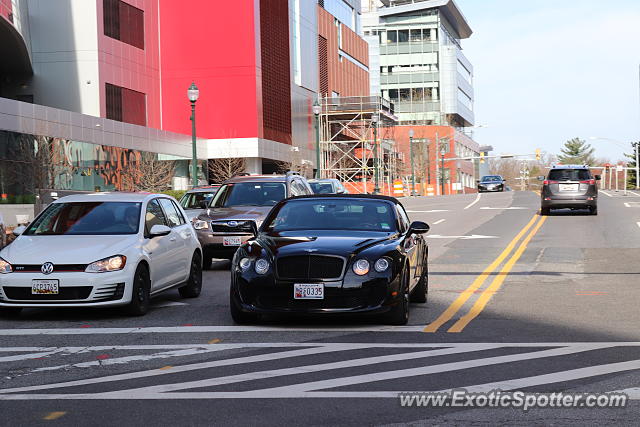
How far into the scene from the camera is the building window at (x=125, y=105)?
52.3 m

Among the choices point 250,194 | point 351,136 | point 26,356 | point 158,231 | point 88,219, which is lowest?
point 26,356

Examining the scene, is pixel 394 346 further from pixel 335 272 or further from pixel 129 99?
pixel 129 99

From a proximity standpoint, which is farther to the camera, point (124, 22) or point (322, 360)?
point (124, 22)

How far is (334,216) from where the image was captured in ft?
38.5

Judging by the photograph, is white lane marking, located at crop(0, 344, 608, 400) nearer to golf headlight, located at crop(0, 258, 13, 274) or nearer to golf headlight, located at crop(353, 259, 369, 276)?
golf headlight, located at crop(353, 259, 369, 276)

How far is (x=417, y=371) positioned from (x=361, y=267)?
256cm

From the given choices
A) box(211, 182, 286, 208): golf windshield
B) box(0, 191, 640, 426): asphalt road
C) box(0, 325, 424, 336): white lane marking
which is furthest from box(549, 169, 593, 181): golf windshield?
box(0, 325, 424, 336): white lane marking

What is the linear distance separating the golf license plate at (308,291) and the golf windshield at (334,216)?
1.34 metres

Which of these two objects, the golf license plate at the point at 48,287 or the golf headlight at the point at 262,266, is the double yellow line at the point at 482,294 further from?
the golf license plate at the point at 48,287

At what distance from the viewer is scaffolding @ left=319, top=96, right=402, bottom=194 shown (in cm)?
7781

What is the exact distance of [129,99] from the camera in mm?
55344

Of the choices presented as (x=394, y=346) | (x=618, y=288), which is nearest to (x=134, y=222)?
(x=394, y=346)

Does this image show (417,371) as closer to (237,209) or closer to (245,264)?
(245,264)

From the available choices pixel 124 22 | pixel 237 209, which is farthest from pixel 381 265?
pixel 124 22
